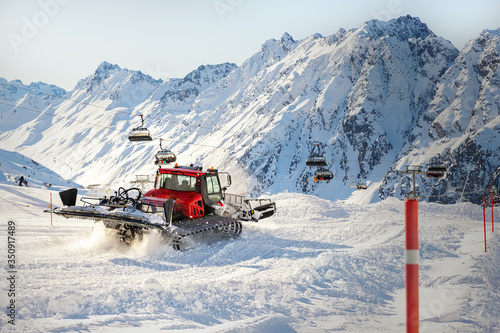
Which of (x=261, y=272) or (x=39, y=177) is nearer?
(x=261, y=272)

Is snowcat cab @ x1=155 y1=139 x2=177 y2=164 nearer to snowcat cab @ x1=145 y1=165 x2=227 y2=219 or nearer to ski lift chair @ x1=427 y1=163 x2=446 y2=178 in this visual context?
snowcat cab @ x1=145 y1=165 x2=227 y2=219

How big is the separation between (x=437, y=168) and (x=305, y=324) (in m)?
29.5

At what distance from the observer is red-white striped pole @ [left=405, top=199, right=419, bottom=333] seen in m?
4.17

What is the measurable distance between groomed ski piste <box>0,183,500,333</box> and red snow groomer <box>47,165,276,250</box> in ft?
1.63

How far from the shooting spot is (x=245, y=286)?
863cm

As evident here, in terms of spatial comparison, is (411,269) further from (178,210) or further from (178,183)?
(178,183)

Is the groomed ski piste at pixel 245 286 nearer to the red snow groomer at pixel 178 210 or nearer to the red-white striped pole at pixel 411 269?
the red snow groomer at pixel 178 210

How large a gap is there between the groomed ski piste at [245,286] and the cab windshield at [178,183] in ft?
8.19

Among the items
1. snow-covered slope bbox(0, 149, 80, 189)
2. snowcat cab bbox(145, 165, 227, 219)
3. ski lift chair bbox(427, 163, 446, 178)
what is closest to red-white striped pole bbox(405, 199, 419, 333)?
snowcat cab bbox(145, 165, 227, 219)

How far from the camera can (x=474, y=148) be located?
19400 centimetres

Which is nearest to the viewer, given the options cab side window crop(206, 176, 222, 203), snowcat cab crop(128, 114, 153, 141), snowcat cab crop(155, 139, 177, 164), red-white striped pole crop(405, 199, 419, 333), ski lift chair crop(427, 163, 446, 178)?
red-white striped pole crop(405, 199, 419, 333)

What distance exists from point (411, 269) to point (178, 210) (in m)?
11.3

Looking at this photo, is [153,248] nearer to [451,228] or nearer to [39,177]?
[451,228]

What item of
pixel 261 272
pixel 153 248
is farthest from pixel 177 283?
pixel 153 248
